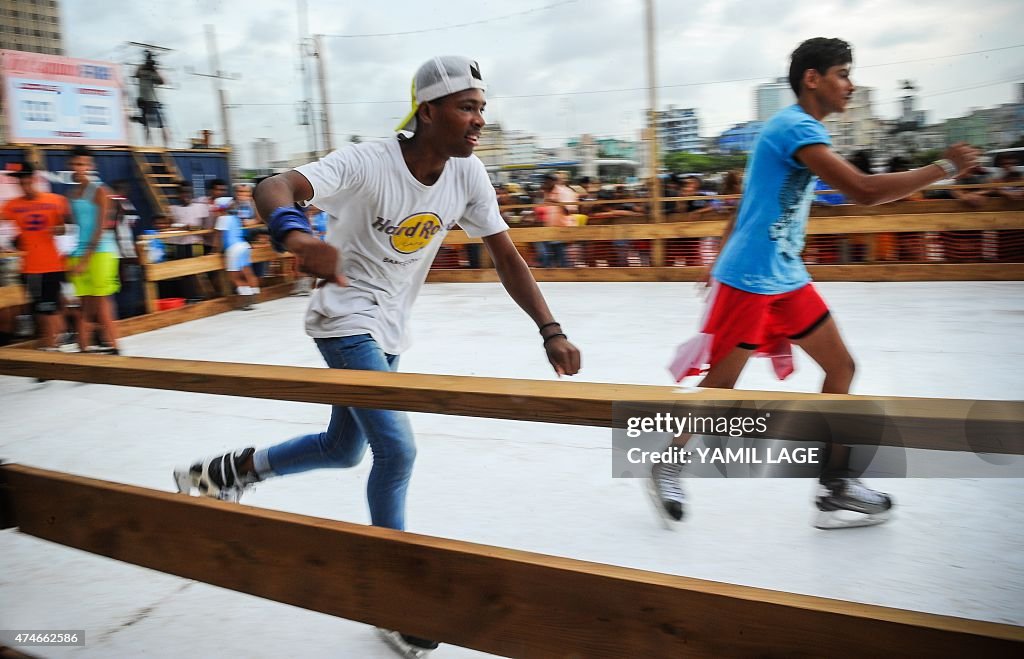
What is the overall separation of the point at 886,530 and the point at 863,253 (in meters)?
6.87

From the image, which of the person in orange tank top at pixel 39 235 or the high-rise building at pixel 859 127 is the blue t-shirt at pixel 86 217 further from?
the high-rise building at pixel 859 127

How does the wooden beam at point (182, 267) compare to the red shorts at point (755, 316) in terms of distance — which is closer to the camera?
the red shorts at point (755, 316)

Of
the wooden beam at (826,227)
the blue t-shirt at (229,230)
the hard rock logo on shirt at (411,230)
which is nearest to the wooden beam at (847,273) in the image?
the wooden beam at (826,227)

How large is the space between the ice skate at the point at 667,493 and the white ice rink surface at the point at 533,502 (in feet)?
0.23

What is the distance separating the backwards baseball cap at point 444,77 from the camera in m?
2.04

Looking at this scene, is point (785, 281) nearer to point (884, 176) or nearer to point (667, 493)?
point (884, 176)

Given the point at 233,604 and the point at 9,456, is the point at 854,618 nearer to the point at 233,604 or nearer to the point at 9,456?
the point at 233,604

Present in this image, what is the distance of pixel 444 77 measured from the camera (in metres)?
2.04

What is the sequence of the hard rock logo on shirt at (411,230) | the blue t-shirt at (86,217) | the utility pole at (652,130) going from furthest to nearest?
the utility pole at (652,130), the blue t-shirt at (86,217), the hard rock logo on shirt at (411,230)

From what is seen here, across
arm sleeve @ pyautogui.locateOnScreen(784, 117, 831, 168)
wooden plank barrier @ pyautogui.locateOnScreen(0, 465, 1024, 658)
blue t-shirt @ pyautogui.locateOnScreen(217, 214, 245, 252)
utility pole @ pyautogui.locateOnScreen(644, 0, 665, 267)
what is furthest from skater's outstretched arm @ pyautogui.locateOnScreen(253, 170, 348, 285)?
utility pole @ pyautogui.locateOnScreen(644, 0, 665, 267)

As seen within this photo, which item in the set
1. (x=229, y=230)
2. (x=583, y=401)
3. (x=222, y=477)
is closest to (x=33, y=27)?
(x=229, y=230)

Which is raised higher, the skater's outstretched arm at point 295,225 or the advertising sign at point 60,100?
the advertising sign at point 60,100

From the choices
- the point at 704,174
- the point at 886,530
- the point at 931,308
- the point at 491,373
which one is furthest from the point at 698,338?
the point at 704,174

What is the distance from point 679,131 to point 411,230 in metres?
9.47
